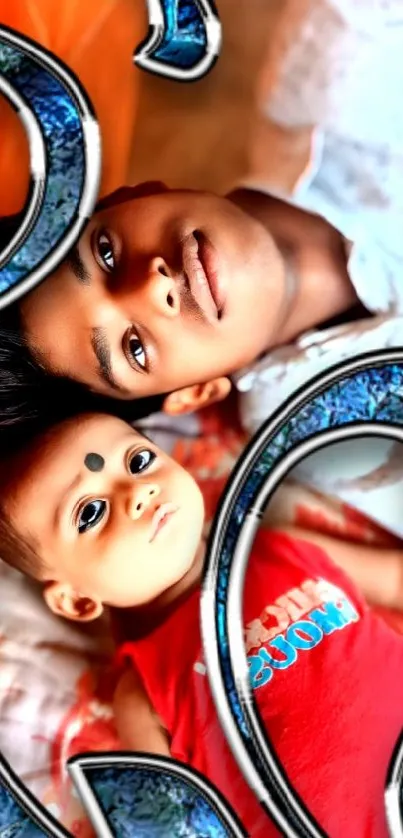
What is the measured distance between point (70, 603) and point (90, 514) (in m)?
0.06

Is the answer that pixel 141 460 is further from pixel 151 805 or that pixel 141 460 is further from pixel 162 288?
pixel 151 805

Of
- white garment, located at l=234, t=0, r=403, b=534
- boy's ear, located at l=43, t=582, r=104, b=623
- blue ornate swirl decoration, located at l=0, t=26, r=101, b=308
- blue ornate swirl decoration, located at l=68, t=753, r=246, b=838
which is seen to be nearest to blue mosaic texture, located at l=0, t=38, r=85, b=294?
blue ornate swirl decoration, located at l=0, t=26, r=101, b=308

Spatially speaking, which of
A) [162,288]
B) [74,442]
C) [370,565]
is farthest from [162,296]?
[370,565]

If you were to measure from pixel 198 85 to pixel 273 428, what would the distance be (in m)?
0.21

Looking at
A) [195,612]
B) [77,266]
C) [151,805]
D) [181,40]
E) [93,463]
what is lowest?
[151,805]

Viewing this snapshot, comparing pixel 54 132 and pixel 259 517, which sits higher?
pixel 54 132

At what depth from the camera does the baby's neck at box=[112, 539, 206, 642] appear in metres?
0.59

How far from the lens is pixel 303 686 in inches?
22.7

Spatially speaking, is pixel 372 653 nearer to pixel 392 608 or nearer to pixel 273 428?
pixel 392 608

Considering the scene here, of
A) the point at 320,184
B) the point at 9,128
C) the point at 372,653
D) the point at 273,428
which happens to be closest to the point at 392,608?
the point at 372,653

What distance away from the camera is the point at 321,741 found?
575 mm

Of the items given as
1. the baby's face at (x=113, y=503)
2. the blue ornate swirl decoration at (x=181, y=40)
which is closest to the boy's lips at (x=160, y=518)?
the baby's face at (x=113, y=503)

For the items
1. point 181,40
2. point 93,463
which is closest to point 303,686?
point 93,463

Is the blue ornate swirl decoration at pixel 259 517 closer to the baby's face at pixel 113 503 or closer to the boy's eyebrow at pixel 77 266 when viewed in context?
the baby's face at pixel 113 503
